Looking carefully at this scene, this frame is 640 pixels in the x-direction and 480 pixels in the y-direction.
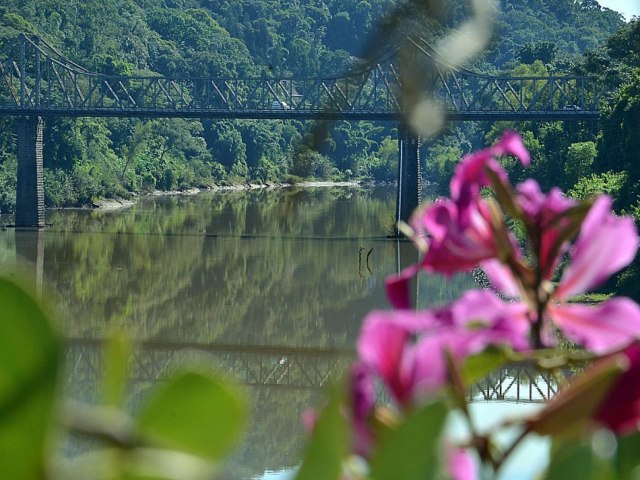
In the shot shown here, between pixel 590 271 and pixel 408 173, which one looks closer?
pixel 590 271

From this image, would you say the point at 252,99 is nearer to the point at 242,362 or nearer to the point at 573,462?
the point at 242,362

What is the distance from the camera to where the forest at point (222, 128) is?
76.9 ft

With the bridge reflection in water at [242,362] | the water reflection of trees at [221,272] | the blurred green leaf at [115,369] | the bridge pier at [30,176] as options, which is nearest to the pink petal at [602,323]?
the blurred green leaf at [115,369]

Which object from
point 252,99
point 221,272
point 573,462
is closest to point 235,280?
point 221,272

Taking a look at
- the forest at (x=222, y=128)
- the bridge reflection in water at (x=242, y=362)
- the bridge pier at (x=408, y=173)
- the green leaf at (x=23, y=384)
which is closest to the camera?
the green leaf at (x=23, y=384)

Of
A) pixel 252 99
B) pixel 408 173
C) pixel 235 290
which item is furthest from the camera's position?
pixel 252 99

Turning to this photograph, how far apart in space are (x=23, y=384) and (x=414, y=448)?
0.06 metres

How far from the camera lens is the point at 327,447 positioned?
8.2 inches

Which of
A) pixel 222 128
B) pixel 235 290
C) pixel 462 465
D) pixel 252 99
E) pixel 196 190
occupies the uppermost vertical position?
pixel 222 128

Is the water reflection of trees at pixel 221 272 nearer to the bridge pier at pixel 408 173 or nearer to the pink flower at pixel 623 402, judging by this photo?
the bridge pier at pixel 408 173

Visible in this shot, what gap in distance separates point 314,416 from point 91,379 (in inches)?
402

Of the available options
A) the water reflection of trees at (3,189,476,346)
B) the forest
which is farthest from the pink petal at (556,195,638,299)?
the forest

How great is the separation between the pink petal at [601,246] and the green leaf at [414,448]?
3.8 inches

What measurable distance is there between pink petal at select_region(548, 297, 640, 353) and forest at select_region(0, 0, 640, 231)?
1723 cm
